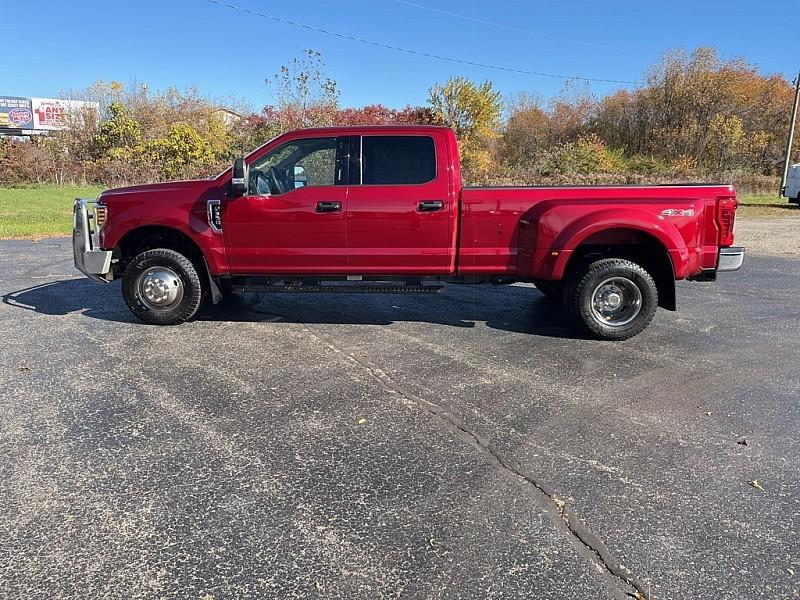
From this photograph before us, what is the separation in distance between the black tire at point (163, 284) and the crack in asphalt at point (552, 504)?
265 centimetres

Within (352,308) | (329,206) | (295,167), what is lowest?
(352,308)

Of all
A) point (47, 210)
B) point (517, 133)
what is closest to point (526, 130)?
point (517, 133)

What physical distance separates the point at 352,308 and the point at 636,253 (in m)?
3.25

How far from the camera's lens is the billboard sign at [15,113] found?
79.4 metres

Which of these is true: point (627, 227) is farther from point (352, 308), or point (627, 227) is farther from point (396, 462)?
point (396, 462)

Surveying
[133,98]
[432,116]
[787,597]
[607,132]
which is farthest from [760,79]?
[787,597]

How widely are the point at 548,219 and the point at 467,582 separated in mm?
3821

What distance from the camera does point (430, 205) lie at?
5691 mm

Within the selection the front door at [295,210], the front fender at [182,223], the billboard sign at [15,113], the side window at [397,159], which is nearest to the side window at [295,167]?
the front door at [295,210]

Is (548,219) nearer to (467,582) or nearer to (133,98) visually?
(467,582)

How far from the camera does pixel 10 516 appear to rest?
9.09 ft

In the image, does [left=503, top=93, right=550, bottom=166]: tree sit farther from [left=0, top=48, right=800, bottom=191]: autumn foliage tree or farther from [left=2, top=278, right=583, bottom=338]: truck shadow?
[left=2, top=278, right=583, bottom=338]: truck shadow

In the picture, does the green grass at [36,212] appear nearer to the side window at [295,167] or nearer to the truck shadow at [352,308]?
the truck shadow at [352,308]

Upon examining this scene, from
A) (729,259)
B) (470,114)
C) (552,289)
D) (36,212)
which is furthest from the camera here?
(470,114)
